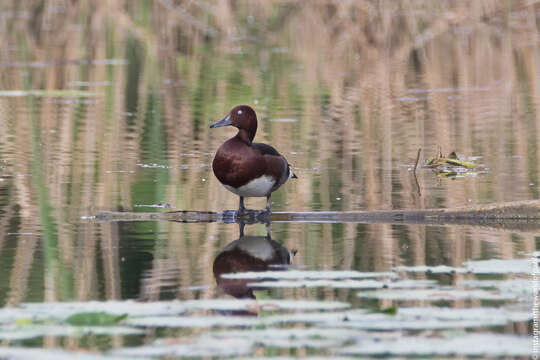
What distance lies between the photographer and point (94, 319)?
12.0 feet

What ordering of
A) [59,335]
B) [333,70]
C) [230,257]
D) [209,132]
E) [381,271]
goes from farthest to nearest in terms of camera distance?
[333,70] → [209,132] → [230,257] → [381,271] → [59,335]

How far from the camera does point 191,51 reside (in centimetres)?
1772

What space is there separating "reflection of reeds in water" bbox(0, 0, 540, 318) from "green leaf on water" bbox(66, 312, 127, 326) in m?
Answer: 0.54

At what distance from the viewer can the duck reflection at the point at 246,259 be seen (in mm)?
4392

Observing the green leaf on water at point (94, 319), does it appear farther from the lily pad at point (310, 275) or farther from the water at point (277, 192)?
the lily pad at point (310, 275)

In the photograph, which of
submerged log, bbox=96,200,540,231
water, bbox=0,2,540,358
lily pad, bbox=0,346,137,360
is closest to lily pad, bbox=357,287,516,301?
water, bbox=0,2,540,358

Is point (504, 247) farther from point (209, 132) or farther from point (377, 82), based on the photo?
point (377, 82)

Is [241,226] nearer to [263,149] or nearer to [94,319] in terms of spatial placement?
[263,149]

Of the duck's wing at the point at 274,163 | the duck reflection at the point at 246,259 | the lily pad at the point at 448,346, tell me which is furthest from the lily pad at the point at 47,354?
the duck's wing at the point at 274,163

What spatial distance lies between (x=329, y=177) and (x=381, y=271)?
278 cm

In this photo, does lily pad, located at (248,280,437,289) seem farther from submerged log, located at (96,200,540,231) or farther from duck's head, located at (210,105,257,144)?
duck's head, located at (210,105,257,144)

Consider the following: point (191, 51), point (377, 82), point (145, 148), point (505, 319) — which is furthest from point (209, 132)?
point (191, 51)

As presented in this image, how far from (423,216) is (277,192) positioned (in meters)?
1.44

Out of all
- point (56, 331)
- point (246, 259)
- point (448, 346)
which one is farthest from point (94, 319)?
point (246, 259)
